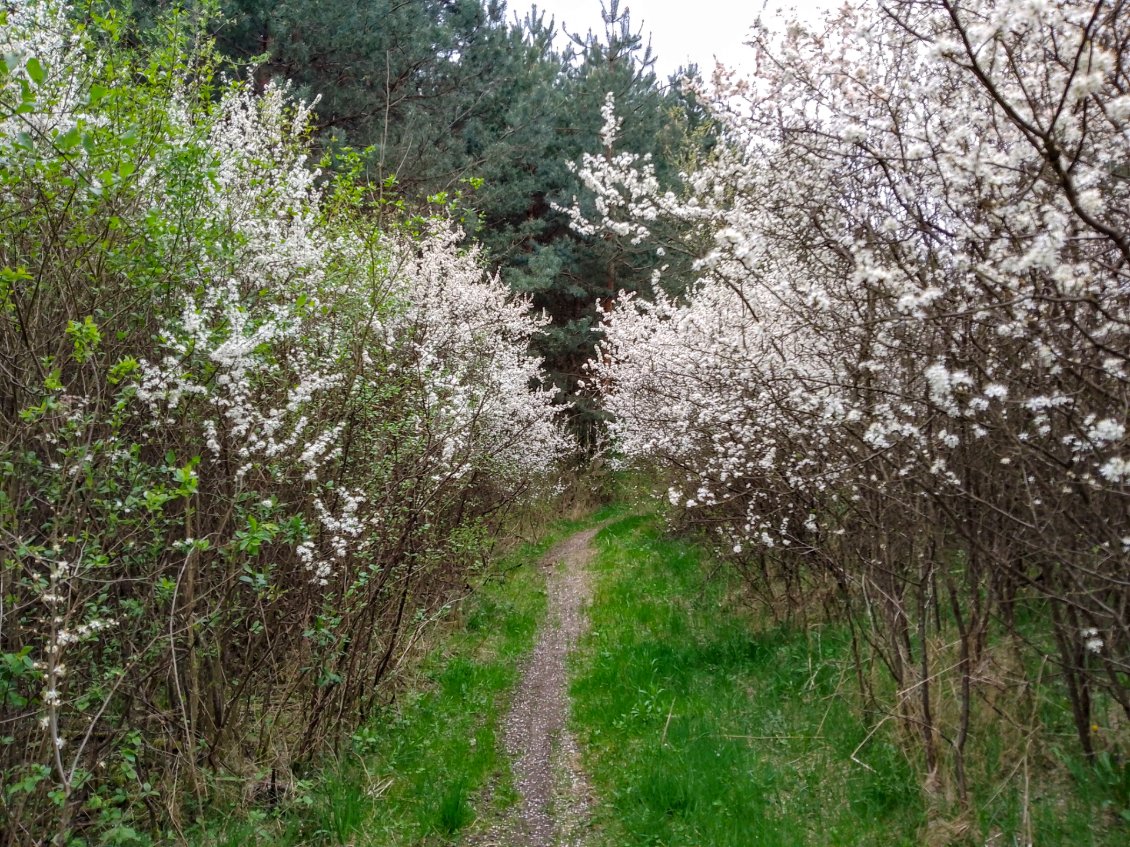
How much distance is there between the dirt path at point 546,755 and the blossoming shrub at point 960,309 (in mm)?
1996

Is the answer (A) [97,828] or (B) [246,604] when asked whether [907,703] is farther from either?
(A) [97,828]

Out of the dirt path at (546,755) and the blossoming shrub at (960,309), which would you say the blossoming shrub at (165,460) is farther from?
the blossoming shrub at (960,309)

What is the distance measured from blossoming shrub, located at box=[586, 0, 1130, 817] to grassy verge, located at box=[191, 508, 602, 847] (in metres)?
2.54

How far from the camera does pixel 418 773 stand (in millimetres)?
4832

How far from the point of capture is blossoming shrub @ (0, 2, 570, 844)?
3244 mm

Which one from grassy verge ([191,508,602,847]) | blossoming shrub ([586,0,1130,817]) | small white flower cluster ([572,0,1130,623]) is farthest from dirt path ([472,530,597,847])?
small white flower cluster ([572,0,1130,623])

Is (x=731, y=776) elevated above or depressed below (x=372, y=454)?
below

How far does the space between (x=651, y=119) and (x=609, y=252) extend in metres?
4.01

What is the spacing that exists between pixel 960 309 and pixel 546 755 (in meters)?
3.94

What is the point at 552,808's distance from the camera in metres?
4.63

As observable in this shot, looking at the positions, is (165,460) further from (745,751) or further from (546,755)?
(745,751)

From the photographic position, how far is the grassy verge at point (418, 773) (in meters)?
4.02

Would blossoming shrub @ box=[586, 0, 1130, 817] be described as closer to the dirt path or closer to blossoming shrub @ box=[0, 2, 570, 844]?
the dirt path

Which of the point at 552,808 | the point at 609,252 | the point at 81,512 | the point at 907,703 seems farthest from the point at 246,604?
the point at 609,252
